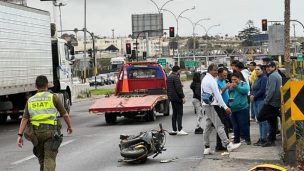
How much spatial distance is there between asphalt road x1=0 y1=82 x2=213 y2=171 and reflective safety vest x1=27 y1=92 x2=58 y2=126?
2.91 meters

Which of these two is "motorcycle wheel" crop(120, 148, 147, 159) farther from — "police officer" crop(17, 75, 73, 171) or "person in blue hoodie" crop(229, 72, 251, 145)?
"police officer" crop(17, 75, 73, 171)

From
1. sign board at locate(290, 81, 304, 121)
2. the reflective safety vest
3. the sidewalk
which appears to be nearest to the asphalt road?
the sidewalk

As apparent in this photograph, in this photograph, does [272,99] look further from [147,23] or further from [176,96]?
[147,23]

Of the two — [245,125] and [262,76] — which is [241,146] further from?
[262,76]

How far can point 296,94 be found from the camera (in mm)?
9430

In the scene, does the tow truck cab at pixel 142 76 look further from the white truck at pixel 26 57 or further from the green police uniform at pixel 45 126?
the green police uniform at pixel 45 126

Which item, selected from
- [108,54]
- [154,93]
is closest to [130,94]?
[154,93]

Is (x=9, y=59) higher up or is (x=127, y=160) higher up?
(x=9, y=59)

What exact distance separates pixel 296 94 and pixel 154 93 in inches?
484

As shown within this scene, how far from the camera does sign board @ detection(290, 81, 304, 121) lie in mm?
9398

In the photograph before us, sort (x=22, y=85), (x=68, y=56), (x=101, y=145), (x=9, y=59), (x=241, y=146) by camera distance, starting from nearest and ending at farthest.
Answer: (x=241, y=146) → (x=101, y=145) → (x=9, y=59) → (x=22, y=85) → (x=68, y=56)

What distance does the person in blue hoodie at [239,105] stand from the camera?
12164 millimetres

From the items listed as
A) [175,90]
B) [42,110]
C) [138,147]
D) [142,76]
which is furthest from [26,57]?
[42,110]

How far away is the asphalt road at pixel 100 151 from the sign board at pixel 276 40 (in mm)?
4567
